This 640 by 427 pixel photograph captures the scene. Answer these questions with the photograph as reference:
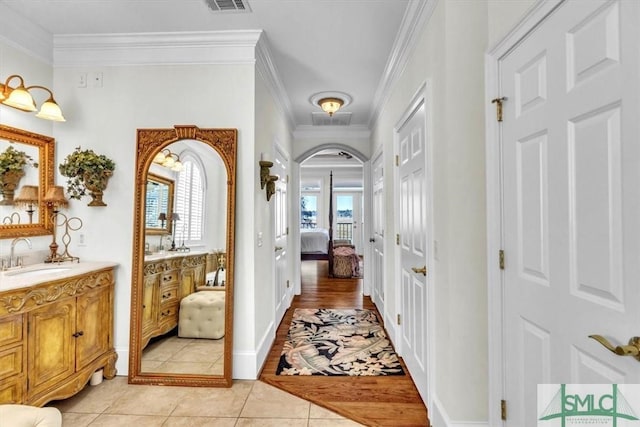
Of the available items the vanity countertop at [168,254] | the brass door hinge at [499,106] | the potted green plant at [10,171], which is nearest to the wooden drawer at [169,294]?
the vanity countertop at [168,254]

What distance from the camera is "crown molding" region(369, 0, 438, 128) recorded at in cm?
200

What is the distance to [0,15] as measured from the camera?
83.7 inches

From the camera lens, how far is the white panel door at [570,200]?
36.4 inches

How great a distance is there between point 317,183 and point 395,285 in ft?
25.9

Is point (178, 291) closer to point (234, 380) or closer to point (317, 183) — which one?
point (234, 380)

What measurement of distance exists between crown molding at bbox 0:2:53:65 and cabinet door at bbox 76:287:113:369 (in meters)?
1.85

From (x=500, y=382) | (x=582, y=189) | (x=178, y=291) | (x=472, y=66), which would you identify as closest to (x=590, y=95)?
(x=582, y=189)

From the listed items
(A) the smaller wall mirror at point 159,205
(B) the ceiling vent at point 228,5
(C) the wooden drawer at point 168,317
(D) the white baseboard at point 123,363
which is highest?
(B) the ceiling vent at point 228,5

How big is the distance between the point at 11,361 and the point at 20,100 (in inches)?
63.9

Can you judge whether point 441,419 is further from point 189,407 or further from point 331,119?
point 331,119

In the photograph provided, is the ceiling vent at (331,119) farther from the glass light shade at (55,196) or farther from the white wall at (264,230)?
the glass light shade at (55,196)

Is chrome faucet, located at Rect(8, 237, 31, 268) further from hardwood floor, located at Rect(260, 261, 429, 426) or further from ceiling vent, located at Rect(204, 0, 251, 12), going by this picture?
ceiling vent, located at Rect(204, 0, 251, 12)

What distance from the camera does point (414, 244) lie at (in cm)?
241

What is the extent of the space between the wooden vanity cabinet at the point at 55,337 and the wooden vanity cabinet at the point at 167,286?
299 millimetres
